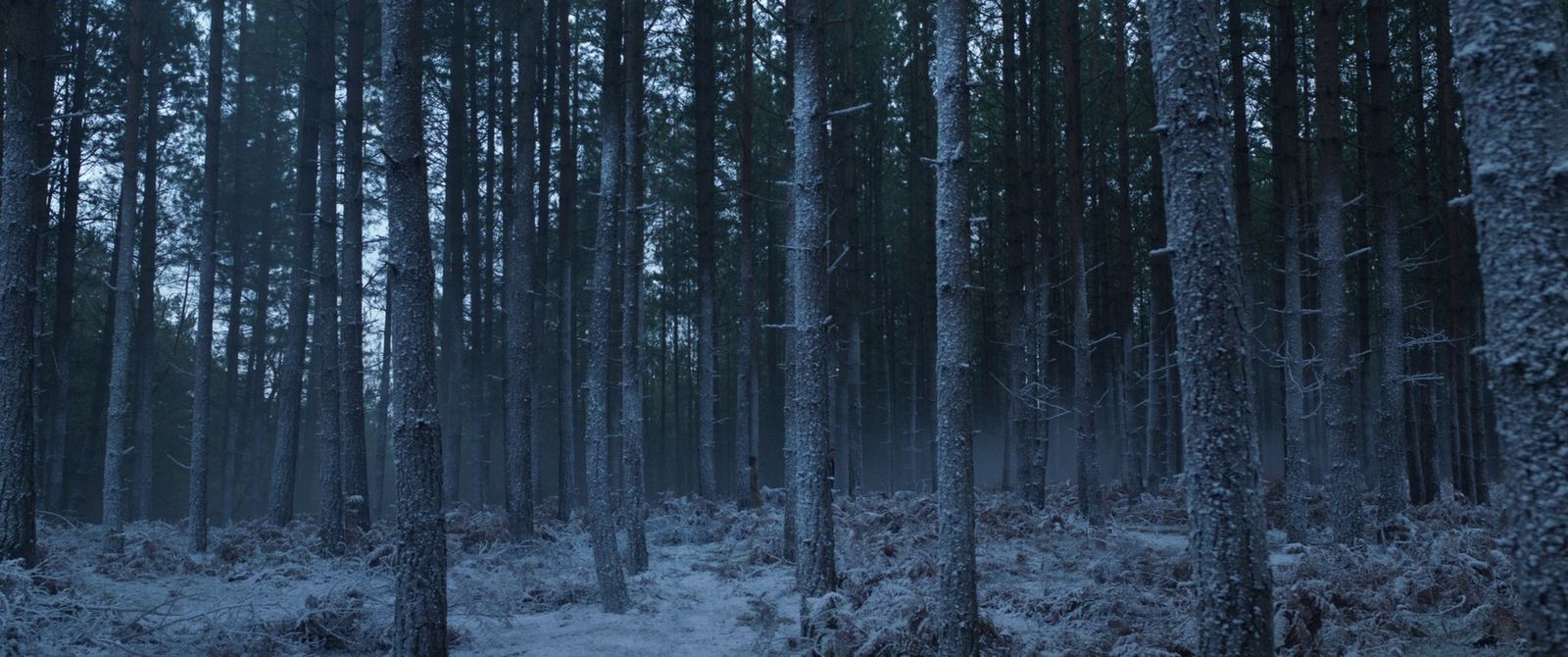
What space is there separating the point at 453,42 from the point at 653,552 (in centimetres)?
1192

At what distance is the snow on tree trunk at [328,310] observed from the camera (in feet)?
45.4

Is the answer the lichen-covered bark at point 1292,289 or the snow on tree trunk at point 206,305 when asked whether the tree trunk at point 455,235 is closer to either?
the snow on tree trunk at point 206,305

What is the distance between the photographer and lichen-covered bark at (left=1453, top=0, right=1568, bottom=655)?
11.4 feet

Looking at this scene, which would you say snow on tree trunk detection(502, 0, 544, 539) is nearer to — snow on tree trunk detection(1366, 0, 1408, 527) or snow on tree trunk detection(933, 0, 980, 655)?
snow on tree trunk detection(933, 0, 980, 655)

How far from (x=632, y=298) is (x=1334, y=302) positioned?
8.38 metres

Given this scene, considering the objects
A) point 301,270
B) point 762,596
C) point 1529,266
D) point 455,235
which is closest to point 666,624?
point 762,596

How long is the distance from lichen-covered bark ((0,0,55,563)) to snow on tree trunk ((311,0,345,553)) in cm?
440

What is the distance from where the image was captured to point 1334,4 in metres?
11.6

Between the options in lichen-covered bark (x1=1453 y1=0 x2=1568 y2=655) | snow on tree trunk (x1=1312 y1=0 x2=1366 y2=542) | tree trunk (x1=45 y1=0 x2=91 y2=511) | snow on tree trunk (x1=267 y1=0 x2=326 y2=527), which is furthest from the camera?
tree trunk (x1=45 y1=0 x2=91 y2=511)

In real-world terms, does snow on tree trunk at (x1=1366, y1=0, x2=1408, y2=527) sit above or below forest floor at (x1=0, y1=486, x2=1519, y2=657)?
above

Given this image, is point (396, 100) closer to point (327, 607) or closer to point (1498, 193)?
point (327, 607)

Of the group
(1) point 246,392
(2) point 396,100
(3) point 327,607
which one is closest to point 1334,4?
(2) point 396,100

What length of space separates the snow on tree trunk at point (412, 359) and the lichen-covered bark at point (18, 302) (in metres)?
4.24

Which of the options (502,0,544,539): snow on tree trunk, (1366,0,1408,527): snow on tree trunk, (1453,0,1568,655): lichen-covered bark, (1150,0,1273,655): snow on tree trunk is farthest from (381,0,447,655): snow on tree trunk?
(1366,0,1408,527): snow on tree trunk
